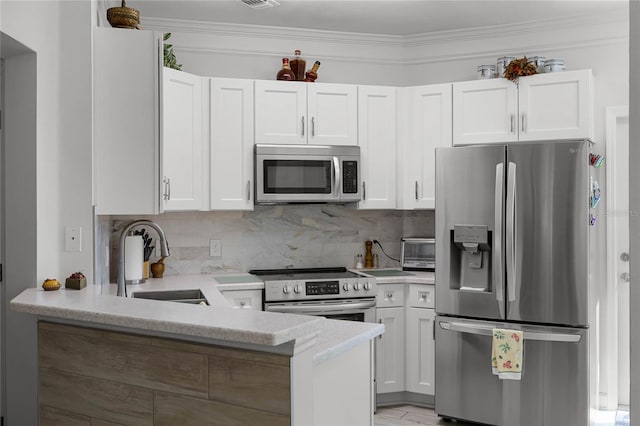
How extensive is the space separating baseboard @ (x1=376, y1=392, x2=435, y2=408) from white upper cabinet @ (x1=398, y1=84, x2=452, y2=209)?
131 cm

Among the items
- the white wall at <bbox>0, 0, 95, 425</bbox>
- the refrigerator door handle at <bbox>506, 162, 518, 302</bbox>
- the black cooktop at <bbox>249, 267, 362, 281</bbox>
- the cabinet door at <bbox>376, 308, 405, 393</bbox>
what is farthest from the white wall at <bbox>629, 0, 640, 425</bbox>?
the cabinet door at <bbox>376, 308, 405, 393</bbox>

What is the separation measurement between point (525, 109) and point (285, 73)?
1652mm

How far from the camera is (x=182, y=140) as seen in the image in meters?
3.74

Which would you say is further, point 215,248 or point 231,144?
point 215,248

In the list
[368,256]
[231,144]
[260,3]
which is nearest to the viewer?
[260,3]

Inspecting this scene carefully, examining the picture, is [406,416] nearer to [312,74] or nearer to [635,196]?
[312,74]

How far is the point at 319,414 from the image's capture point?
1.75 m

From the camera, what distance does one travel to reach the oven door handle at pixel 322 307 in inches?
149

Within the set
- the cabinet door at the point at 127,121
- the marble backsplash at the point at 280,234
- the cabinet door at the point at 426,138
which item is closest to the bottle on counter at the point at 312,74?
the cabinet door at the point at 426,138

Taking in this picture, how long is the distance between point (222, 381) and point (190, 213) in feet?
8.90

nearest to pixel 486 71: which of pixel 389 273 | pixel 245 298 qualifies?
pixel 389 273

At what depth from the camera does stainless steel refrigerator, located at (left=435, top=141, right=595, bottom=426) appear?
3348 mm

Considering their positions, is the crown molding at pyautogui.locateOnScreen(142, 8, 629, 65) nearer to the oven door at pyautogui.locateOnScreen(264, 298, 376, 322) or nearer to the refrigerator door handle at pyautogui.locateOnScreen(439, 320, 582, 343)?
the oven door at pyautogui.locateOnScreen(264, 298, 376, 322)

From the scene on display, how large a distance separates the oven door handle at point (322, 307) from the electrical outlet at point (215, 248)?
0.73 m
